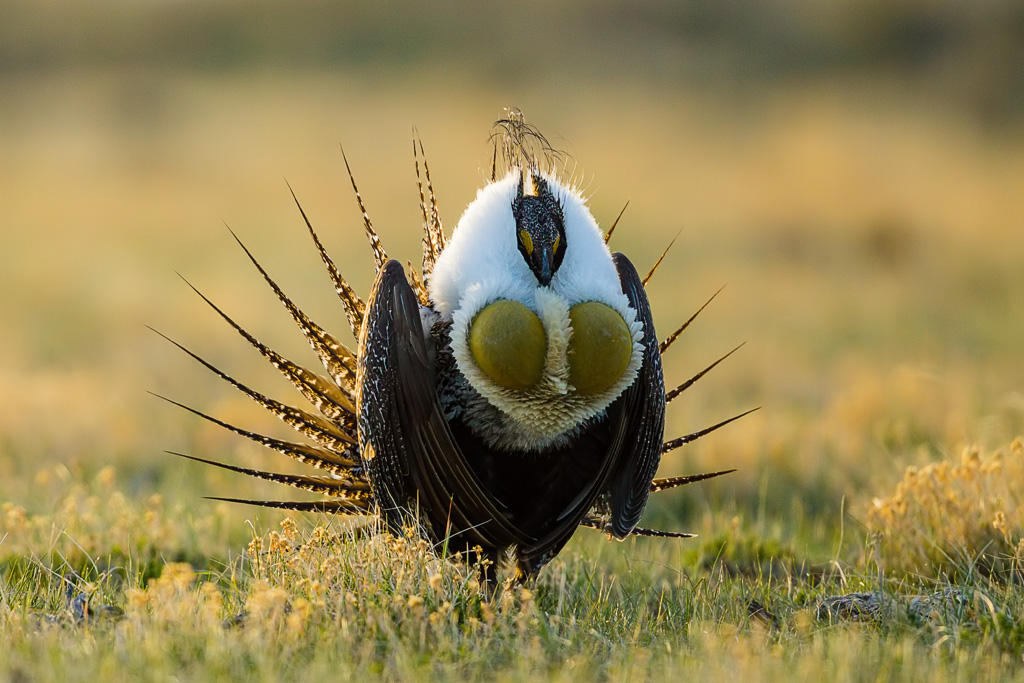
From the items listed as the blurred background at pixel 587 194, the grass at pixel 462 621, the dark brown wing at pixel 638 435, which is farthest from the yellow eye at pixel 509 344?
the blurred background at pixel 587 194

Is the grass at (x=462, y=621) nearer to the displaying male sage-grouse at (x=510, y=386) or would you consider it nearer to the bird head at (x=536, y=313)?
the displaying male sage-grouse at (x=510, y=386)

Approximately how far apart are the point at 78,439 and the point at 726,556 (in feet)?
10.8

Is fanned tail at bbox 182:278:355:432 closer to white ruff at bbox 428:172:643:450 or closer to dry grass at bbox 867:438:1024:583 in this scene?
white ruff at bbox 428:172:643:450

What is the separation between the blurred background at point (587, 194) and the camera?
19.4 ft

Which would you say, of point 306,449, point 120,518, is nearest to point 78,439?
point 120,518

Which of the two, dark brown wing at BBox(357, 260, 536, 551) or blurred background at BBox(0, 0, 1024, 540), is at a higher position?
blurred background at BBox(0, 0, 1024, 540)

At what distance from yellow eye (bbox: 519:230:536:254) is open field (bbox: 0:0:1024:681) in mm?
786

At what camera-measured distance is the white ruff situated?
2.98 m

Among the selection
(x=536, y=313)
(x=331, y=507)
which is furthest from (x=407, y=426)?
(x=331, y=507)

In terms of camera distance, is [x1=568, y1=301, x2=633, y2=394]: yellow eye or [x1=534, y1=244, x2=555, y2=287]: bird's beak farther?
[x1=534, y1=244, x2=555, y2=287]: bird's beak

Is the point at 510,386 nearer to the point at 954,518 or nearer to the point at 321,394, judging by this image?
the point at 321,394

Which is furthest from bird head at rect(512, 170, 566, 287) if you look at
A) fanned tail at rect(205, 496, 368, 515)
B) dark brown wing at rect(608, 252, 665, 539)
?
fanned tail at rect(205, 496, 368, 515)

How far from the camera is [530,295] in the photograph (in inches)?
121

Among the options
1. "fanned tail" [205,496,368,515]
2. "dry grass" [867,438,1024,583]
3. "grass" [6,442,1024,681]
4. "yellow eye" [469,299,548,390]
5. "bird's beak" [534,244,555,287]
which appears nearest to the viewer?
"grass" [6,442,1024,681]
